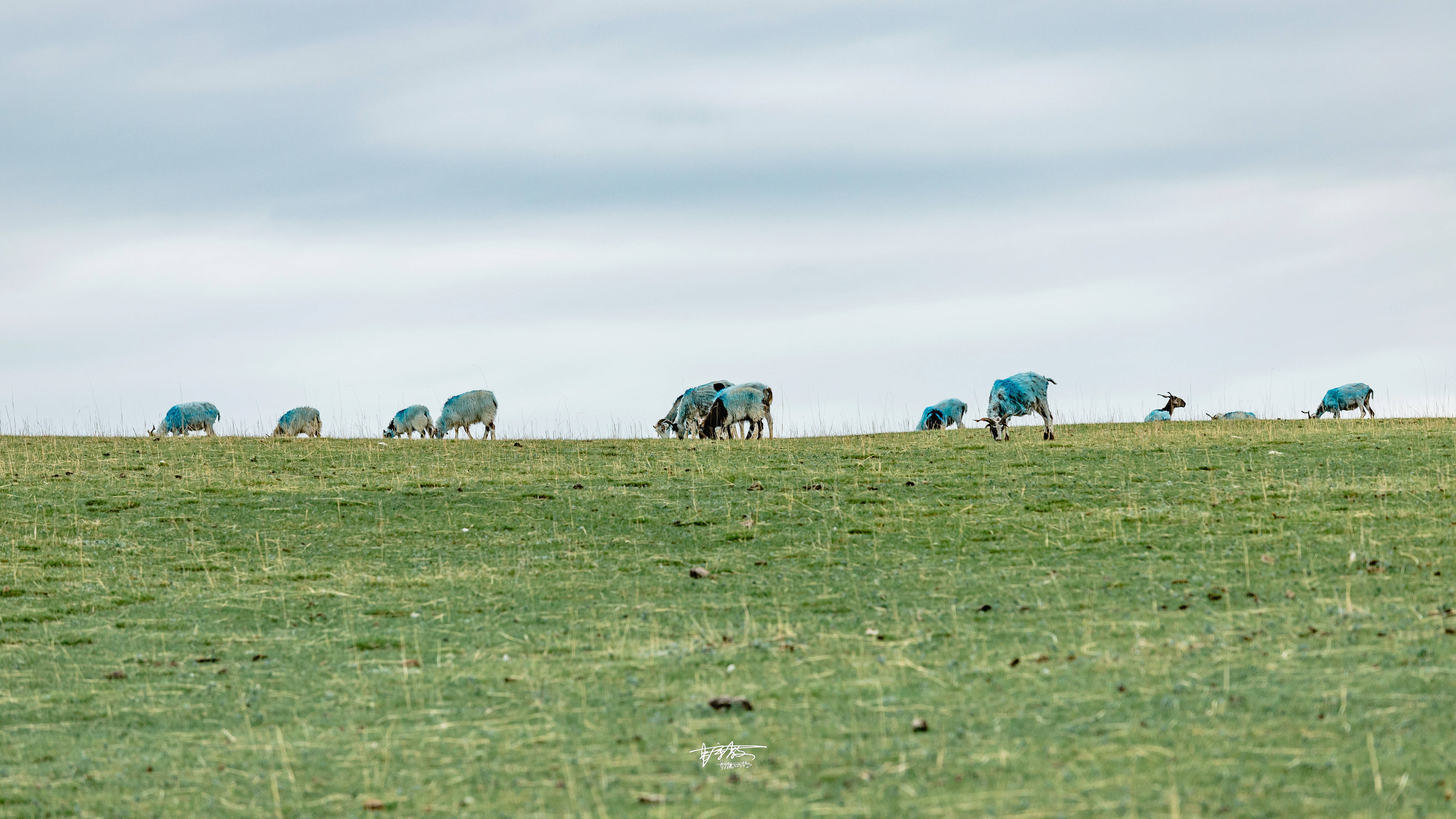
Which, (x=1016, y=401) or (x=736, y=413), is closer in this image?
(x=1016, y=401)

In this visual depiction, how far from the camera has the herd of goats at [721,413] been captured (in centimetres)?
2719

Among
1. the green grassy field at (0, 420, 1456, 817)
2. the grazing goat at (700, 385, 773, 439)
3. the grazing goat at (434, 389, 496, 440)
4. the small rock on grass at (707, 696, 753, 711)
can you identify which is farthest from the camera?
the grazing goat at (434, 389, 496, 440)

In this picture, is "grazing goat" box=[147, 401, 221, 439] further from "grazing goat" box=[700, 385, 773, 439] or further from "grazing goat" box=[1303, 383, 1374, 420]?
"grazing goat" box=[1303, 383, 1374, 420]

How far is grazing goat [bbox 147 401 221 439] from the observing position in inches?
1984

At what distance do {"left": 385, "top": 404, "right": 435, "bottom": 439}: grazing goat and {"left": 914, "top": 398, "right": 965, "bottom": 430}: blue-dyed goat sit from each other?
64.5 feet

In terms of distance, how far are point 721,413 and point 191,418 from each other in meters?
25.8

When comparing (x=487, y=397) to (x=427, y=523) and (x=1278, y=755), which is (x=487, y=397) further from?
(x=1278, y=755)

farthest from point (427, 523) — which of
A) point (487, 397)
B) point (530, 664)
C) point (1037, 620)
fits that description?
point (487, 397)

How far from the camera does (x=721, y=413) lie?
1382 inches

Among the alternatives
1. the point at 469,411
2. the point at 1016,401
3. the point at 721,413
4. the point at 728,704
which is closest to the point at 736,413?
the point at 721,413

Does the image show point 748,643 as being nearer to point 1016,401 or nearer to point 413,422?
point 1016,401

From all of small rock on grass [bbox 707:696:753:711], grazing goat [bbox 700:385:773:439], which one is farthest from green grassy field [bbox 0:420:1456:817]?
grazing goat [bbox 700:385:773:439]

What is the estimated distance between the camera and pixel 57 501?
20641mm

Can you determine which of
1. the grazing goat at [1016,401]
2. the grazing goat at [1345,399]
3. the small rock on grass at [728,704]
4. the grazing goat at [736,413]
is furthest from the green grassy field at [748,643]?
the grazing goat at [1345,399]
